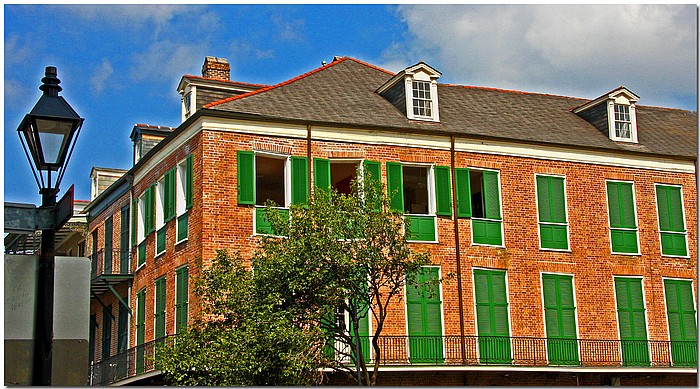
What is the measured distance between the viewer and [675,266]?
81.8 feet

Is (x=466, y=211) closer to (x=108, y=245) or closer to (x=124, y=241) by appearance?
(x=124, y=241)

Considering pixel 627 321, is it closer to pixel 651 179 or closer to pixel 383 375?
pixel 651 179

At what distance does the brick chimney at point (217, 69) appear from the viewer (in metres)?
26.2

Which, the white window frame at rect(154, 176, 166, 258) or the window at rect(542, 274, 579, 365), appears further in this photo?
the white window frame at rect(154, 176, 166, 258)

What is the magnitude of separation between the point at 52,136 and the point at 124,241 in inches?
798

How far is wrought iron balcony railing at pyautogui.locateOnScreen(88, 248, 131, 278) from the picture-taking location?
2652cm

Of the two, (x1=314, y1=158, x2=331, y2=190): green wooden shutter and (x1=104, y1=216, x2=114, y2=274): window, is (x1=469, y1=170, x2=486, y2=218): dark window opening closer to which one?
(x1=314, y1=158, x2=331, y2=190): green wooden shutter

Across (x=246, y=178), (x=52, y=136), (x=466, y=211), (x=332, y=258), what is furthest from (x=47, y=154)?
(x=466, y=211)

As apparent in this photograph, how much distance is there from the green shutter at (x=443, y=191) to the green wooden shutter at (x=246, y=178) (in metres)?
4.39

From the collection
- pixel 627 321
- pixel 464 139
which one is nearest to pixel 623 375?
pixel 627 321

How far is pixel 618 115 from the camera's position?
85.1ft

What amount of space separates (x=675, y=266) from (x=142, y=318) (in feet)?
44.0

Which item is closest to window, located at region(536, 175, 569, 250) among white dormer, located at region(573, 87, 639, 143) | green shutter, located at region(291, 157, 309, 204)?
white dormer, located at region(573, 87, 639, 143)

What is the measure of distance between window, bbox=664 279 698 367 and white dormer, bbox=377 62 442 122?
7.31 meters
